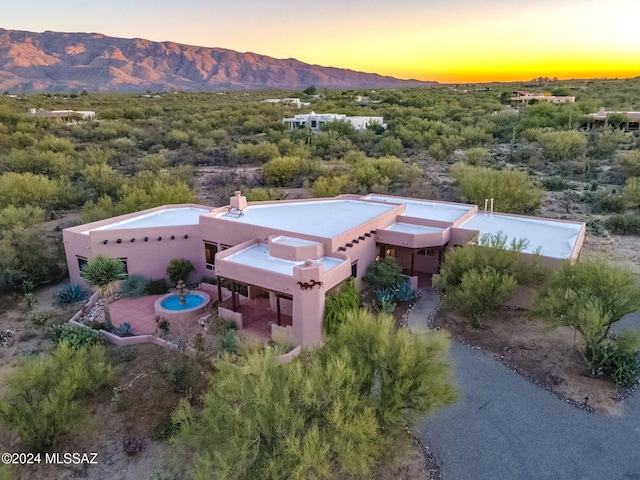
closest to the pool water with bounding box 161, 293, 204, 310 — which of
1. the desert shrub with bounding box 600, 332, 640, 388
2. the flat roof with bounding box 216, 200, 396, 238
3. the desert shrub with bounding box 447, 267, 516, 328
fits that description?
the flat roof with bounding box 216, 200, 396, 238

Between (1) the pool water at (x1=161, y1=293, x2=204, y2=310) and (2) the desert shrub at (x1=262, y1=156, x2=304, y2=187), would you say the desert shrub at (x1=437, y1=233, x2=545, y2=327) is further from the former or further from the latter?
(2) the desert shrub at (x1=262, y1=156, x2=304, y2=187)

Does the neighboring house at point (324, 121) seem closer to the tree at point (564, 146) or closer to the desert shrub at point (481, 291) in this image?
the tree at point (564, 146)

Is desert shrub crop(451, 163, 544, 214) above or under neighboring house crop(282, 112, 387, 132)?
under

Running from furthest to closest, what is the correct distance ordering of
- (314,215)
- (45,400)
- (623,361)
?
(314,215) → (623,361) → (45,400)

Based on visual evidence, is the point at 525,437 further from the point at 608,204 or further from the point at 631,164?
the point at 631,164

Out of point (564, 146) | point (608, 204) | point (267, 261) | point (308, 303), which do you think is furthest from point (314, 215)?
point (564, 146)

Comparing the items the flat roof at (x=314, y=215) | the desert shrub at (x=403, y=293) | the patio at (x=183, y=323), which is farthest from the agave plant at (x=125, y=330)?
the desert shrub at (x=403, y=293)
